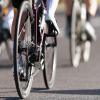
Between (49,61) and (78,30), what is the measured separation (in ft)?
10.2

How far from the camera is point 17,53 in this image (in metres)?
8.07

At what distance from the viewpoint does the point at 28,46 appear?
28.1 ft

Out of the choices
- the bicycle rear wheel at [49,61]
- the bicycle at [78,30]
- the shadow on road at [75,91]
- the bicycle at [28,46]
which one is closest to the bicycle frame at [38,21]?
the bicycle at [28,46]

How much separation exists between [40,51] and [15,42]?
35.7 inches

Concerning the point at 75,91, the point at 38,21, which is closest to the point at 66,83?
the point at 75,91

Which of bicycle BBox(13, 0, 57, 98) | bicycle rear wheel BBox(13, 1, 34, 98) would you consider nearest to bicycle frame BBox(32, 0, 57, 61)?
bicycle BBox(13, 0, 57, 98)

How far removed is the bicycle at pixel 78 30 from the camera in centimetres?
1248

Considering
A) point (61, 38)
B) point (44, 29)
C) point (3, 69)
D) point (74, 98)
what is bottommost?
point (61, 38)

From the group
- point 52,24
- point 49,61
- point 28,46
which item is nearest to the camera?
point 28,46

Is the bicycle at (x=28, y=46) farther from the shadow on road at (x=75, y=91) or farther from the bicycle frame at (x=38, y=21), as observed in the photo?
the shadow on road at (x=75, y=91)

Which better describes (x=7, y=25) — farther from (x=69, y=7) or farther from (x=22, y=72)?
(x=22, y=72)

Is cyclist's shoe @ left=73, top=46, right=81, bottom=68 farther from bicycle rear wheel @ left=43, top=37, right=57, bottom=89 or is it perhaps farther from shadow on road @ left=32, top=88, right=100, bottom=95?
shadow on road @ left=32, top=88, right=100, bottom=95

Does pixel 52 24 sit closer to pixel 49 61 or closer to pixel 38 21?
pixel 38 21

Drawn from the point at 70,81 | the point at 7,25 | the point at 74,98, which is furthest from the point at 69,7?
the point at 74,98
